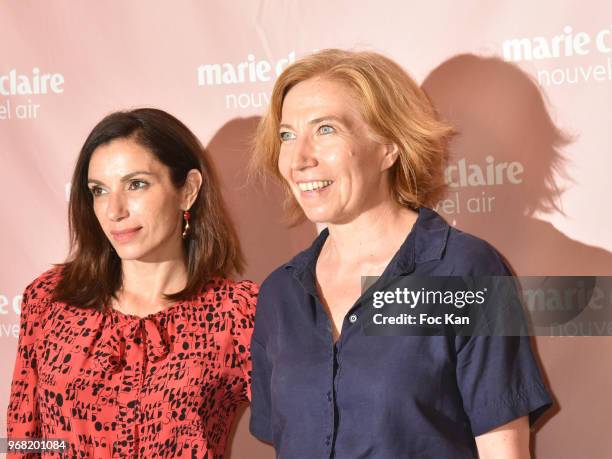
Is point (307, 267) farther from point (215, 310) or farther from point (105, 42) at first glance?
point (105, 42)

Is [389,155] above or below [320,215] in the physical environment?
above

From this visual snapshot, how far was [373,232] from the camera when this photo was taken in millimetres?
1944

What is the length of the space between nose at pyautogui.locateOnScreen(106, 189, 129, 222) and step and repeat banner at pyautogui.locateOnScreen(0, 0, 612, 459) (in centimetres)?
42

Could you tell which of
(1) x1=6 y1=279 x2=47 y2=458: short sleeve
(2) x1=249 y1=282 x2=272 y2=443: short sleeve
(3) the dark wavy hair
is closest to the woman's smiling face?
(2) x1=249 y1=282 x2=272 y2=443: short sleeve

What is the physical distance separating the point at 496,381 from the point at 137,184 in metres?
1.04

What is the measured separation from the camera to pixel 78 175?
229 cm

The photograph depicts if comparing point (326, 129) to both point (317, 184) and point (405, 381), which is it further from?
point (405, 381)

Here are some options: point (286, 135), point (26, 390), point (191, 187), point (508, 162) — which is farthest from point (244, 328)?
point (508, 162)

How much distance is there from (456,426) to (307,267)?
51cm

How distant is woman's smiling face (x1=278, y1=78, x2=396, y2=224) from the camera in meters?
1.88

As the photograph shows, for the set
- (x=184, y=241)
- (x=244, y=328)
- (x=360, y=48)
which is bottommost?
(x=244, y=328)

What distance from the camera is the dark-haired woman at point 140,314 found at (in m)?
2.12

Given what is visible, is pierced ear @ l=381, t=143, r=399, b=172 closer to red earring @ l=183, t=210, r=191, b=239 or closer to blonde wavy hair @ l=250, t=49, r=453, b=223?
blonde wavy hair @ l=250, t=49, r=453, b=223

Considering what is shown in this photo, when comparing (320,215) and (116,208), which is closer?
(320,215)
